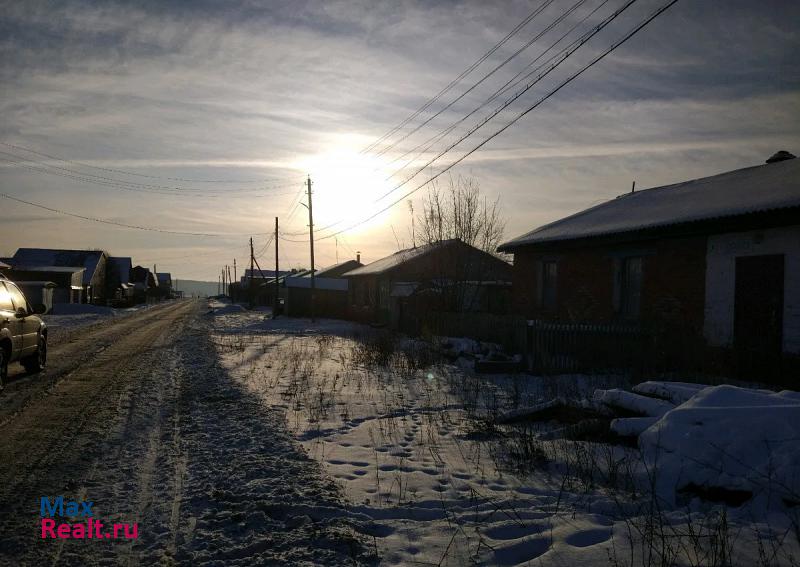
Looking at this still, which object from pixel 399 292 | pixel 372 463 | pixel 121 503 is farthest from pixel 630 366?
pixel 399 292

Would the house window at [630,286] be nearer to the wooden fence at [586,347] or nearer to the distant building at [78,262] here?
the wooden fence at [586,347]

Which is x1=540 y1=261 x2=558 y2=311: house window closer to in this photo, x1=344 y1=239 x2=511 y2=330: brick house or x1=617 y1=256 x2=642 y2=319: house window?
x1=617 y1=256 x2=642 y2=319: house window

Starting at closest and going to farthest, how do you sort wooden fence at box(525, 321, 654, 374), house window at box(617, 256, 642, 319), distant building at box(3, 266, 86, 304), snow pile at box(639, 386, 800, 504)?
snow pile at box(639, 386, 800, 504) → wooden fence at box(525, 321, 654, 374) → house window at box(617, 256, 642, 319) → distant building at box(3, 266, 86, 304)

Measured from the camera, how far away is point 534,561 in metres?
3.33

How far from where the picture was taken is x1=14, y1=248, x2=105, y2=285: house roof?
5841 cm

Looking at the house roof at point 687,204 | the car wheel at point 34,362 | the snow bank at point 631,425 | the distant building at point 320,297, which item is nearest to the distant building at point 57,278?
the distant building at point 320,297

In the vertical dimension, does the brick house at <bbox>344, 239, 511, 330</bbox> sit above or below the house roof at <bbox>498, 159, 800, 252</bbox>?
below

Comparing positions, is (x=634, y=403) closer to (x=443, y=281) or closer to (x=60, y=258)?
(x=443, y=281)

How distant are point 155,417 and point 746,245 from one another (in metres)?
12.1

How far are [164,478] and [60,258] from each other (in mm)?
66822

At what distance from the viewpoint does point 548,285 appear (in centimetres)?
1850

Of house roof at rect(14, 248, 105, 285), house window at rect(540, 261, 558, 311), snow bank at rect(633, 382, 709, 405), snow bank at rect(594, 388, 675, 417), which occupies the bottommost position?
snow bank at rect(594, 388, 675, 417)

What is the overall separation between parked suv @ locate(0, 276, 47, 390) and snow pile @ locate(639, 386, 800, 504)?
32.3 ft

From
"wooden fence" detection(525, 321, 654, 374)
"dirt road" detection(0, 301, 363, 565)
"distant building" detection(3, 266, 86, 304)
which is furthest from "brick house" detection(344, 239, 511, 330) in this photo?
"distant building" detection(3, 266, 86, 304)
